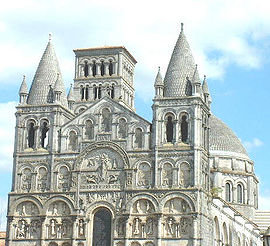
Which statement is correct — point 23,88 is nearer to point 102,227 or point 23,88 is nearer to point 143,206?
point 102,227

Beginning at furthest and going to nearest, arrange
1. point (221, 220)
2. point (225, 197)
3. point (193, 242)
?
point (225, 197) < point (221, 220) < point (193, 242)

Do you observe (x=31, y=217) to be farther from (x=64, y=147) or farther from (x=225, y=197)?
(x=225, y=197)

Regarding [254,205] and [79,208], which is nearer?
[79,208]

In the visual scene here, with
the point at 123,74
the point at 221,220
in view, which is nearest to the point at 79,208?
the point at 221,220

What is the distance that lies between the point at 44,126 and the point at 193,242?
15730 mm

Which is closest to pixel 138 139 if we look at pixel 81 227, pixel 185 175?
pixel 185 175

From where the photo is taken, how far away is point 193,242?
194 feet

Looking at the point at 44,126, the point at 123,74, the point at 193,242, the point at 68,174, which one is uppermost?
the point at 123,74

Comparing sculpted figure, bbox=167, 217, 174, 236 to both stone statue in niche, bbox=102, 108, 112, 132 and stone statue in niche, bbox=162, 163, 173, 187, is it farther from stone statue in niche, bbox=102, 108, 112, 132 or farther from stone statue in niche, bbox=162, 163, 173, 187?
stone statue in niche, bbox=102, 108, 112, 132

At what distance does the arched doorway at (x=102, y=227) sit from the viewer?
6222 cm

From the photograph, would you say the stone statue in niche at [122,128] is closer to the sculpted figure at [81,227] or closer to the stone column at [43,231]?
the sculpted figure at [81,227]

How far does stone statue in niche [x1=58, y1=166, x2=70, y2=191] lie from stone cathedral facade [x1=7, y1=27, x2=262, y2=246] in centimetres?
8

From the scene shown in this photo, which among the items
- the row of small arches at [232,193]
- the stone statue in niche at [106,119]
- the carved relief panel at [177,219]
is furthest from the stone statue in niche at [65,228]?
the row of small arches at [232,193]

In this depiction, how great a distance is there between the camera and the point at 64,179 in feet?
210
